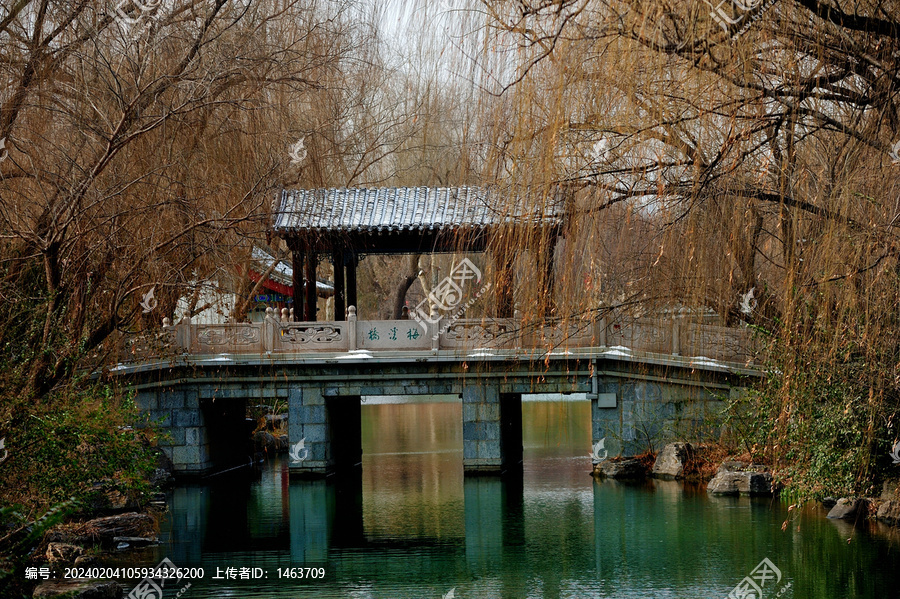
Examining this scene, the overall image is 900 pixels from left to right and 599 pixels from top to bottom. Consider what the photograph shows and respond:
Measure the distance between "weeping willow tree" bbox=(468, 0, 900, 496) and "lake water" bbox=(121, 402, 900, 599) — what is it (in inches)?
87.7

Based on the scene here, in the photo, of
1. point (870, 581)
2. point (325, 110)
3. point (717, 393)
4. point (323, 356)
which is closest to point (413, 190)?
point (325, 110)

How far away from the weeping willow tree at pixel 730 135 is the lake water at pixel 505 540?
2227mm

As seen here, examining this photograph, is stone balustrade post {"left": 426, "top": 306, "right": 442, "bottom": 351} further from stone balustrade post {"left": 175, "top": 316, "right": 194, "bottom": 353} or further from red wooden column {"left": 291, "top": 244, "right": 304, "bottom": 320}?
stone balustrade post {"left": 175, "top": 316, "right": 194, "bottom": 353}

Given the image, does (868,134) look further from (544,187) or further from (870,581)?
(870,581)

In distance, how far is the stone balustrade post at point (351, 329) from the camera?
13422 millimetres

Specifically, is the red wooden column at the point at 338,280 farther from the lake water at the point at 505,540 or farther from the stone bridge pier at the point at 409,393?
the lake water at the point at 505,540

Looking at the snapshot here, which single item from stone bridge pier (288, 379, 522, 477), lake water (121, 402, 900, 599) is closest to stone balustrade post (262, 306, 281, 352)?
stone bridge pier (288, 379, 522, 477)

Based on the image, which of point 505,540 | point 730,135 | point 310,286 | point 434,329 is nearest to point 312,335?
point 310,286

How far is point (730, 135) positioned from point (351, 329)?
30.1ft

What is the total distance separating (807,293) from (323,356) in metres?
8.60

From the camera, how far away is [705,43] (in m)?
4.62

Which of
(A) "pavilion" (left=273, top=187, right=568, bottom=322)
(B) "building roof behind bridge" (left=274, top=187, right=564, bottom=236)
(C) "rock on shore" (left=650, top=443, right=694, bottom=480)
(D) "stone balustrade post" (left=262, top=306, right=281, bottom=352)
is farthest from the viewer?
(D) "stone balustrade post" (left=262, top=306, right=281, bottom=352)

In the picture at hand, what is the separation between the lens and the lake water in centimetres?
812

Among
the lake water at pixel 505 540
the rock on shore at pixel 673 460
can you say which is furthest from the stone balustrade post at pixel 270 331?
the rock on shore at pixel 673 460
